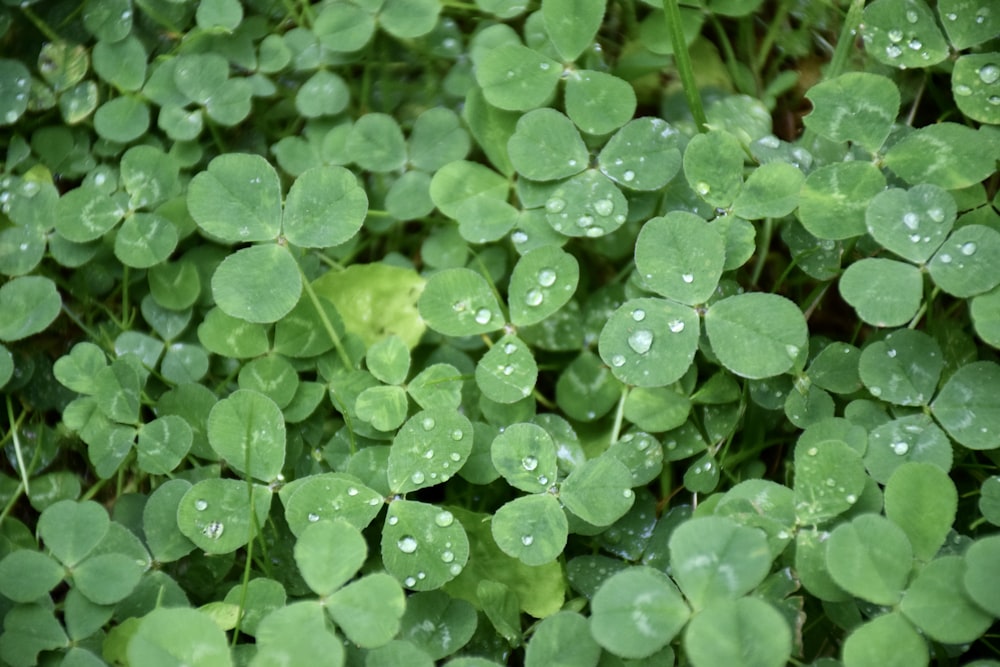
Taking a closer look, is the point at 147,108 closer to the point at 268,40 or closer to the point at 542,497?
the point at 268,40

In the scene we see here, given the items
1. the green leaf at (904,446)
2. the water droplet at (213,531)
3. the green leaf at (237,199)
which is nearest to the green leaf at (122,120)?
the green leaf at (237,199)

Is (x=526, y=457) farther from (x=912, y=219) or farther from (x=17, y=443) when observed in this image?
(x=17, y=443)

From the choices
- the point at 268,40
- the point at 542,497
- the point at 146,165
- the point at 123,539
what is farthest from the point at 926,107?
the point at 123,539

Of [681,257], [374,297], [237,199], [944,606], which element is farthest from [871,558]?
[237,199]

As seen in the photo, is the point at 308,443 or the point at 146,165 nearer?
the point at 308,443

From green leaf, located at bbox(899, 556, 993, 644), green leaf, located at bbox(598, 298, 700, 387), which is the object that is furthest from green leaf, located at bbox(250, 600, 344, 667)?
green leaf, located at bbox(899, 556, 993, 644)

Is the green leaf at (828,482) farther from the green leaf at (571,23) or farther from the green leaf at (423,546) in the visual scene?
the green leaf at (571,23)

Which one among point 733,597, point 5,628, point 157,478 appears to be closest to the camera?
point 733,597

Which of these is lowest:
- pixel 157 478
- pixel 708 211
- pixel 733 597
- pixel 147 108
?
pixel 157 478
